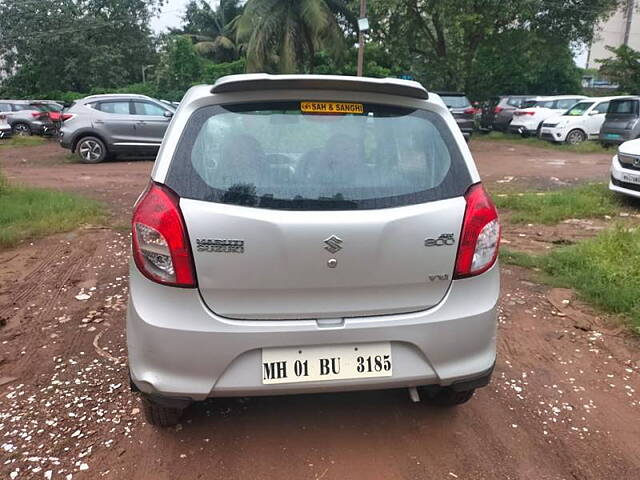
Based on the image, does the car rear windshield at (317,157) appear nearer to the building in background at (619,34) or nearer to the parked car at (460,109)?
the parked car at (460,109)

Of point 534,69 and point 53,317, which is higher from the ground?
point 534,69

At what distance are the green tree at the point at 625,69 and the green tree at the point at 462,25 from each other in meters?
2.83

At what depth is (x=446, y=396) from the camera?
2863 millimetres

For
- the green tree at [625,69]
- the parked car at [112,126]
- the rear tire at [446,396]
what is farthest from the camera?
the green tree at [625,69]

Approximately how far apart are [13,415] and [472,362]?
2309mm

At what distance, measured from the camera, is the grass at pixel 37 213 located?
243 inches

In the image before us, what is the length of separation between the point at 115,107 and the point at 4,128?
30.5 ft

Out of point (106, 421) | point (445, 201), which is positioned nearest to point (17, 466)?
point (106, 421)

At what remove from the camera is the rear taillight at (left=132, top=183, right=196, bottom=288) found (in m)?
2.19

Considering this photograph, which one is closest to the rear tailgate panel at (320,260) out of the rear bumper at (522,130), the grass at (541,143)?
the grass at (541,143)

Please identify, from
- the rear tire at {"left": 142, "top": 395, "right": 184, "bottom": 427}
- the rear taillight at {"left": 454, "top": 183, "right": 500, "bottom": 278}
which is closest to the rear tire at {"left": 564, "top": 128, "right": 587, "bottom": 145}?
the rear taillight at {"left": 454, "top": 183, "right": 500, "bottom": 278}

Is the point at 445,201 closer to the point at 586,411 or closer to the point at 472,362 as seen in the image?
the point at 472,362

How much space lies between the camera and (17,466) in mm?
2434

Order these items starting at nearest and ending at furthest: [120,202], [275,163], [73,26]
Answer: [275,163] → [120,202] → [73,26]
